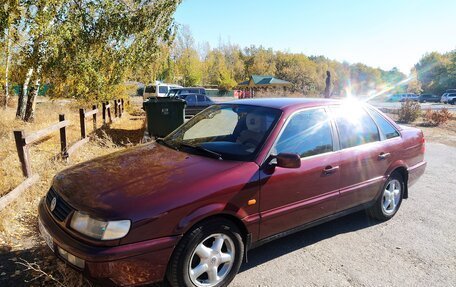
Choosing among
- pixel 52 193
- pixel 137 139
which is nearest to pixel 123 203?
pixel 52 193

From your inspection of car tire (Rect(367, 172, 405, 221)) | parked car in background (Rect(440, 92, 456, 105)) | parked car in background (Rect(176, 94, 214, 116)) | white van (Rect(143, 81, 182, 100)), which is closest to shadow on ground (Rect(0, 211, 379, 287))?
car tire (Rect(367, 172, 405, 221))

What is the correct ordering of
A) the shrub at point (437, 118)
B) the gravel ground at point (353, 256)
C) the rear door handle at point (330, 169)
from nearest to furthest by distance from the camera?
1. the gravel ground at point (353, 256)
2. the rear door handle at point (330, 169)
3. the shrub at point (437, 118)

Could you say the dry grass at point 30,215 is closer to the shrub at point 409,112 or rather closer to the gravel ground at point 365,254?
the gravel ground at point 365,254

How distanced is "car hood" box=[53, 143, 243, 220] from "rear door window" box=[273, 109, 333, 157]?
2.12 ft

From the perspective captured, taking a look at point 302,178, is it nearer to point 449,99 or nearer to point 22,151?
point 22,151

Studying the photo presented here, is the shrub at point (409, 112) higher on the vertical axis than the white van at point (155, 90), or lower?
lower

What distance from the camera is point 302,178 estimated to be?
3.33 meters

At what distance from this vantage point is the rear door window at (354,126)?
12.8 ft

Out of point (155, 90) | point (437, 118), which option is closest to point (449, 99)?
point (437, 118)

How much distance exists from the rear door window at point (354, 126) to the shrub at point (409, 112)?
16430mm

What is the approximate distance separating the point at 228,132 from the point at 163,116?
682 centimetres

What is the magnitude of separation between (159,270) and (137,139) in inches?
325

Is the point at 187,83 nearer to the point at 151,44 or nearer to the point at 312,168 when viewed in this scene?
the point at 151,44

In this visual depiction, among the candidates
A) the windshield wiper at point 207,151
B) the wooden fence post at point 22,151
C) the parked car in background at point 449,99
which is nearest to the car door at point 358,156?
the windshield wiper at point 207,151
